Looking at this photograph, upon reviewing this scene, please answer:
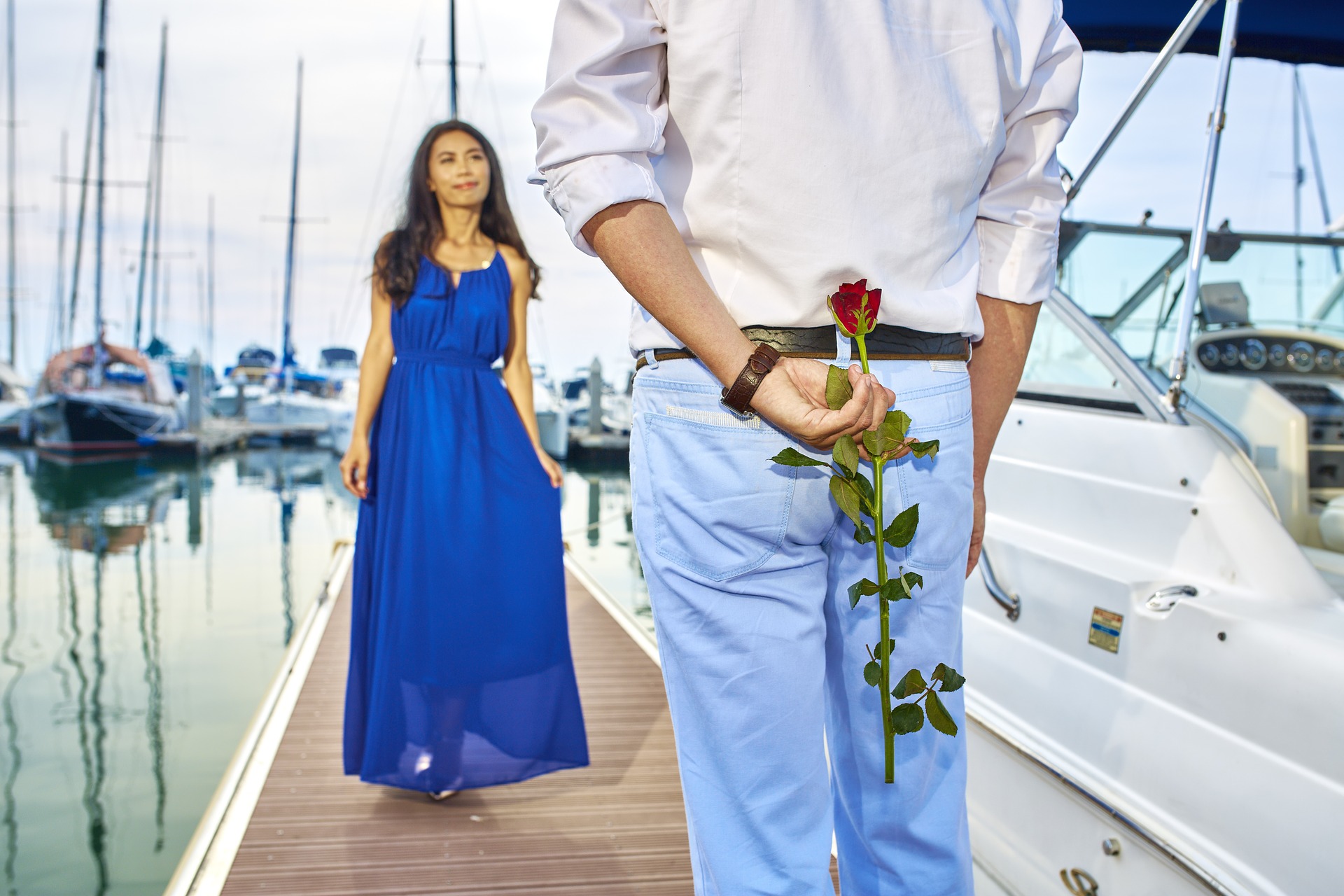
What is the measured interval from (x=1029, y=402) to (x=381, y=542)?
5.82ft

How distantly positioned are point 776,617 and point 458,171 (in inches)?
88.4

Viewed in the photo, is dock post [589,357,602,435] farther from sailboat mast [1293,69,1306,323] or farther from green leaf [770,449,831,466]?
green leaf [770,449,831,466]

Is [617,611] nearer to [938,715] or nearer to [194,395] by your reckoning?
[938,715]

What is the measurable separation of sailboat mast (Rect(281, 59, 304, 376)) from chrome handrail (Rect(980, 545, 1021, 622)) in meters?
28.5

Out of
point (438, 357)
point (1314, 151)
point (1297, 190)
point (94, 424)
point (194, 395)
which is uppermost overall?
point (1314, 151)

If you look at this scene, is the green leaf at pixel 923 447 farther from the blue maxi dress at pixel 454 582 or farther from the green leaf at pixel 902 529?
the blue maxi dress at pixel 454 582

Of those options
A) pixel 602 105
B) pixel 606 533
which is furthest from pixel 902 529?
pixel 606 533

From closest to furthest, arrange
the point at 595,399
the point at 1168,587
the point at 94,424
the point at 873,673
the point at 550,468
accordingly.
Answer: the point at 873,673 → the point at 1168,587 → the point at 550,468 → the point at 94,424 → the point at 595,399

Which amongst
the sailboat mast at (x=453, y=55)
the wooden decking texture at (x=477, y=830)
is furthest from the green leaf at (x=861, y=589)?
the sailboat mast at (x=453, y=55)

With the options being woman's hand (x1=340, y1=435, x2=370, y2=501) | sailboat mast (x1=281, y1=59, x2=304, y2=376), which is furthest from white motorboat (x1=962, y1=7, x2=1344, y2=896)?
sailboat mast (x1=281, y1=59, x2=304, y2=376)

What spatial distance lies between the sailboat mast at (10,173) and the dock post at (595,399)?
55.2ft

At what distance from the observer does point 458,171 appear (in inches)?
114

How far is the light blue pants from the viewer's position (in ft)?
3.21

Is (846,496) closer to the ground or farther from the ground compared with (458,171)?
closer to the ground
